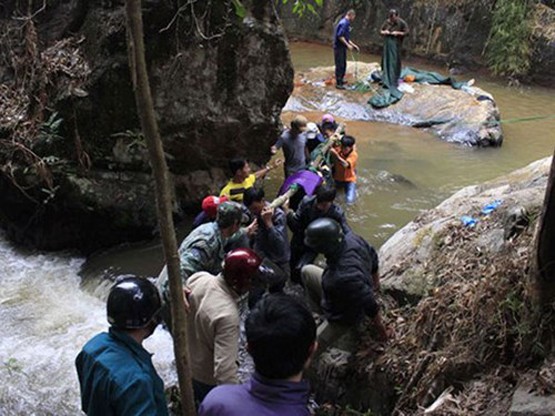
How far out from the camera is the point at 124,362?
8.45 feet

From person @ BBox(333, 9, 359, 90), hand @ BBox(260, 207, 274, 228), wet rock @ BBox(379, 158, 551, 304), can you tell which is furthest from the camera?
person @ BBox(333, 9, 359, 90)

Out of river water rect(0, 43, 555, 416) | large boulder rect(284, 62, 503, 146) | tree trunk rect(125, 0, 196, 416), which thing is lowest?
river water rect(0, 43, 555, 416)

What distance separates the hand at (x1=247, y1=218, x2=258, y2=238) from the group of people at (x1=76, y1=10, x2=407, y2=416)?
0.02 m

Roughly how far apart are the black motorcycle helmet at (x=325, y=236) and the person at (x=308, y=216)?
27.9 inches

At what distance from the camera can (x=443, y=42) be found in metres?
18.9

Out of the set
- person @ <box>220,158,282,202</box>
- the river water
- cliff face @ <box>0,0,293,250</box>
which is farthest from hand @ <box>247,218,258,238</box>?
cliff face @ <box>0,0,293,250</box>

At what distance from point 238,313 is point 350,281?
983 mm

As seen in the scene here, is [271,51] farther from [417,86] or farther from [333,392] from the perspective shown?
[417,86]

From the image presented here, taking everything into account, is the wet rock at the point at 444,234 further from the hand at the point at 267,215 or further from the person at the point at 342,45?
the person at the point at 342,45

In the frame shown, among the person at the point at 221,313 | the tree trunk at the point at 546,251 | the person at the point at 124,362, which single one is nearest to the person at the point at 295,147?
the person at the point at 221,313

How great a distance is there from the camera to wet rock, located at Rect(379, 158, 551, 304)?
468cm

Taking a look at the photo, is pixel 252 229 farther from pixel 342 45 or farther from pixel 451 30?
pixel 451 30

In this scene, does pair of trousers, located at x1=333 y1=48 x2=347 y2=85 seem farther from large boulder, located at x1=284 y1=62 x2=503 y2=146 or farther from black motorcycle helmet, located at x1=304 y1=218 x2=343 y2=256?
black motorcycle helmet, located at x1=304 y1=218 x2=343 y2=256

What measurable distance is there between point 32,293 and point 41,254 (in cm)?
106
